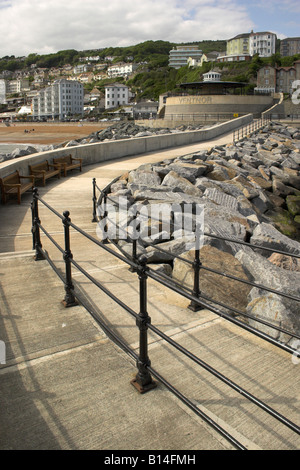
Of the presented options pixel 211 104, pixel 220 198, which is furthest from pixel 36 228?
pixel 211 104

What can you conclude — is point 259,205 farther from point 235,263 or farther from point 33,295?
point 33,295

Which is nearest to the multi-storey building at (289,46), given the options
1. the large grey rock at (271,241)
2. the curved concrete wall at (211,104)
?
the curved concrete wall at (211,104)

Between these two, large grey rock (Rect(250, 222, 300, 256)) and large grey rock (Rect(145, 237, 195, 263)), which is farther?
large grey rock (Rect(250, 222, 300, 256))

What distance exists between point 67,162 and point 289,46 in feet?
608

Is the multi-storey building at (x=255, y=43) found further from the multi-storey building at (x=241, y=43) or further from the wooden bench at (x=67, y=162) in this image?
the wooden bench at (x=67, y=162)

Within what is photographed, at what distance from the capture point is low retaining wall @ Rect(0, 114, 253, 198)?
37.2 feet

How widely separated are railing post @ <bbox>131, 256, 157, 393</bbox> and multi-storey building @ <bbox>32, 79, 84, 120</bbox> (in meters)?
146

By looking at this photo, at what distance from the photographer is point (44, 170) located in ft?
39.2

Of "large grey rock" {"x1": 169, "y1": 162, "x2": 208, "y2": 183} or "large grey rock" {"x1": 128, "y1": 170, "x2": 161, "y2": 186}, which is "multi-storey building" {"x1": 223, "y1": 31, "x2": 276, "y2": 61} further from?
"large grey rock" {"x1": 128, "y1": 170, "x2": 161, "y2": 186}

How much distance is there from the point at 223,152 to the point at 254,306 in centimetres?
1572

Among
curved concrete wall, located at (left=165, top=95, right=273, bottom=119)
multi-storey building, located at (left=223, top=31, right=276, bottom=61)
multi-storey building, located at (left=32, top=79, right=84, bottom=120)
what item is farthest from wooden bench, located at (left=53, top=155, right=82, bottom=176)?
multi-storey building, located at (left=223, top=31, right=276, bottom=61)

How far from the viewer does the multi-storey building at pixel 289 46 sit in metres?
170

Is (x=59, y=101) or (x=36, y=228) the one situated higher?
(x=59, y=101)

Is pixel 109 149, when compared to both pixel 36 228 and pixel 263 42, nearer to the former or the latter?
pixel 36 228
